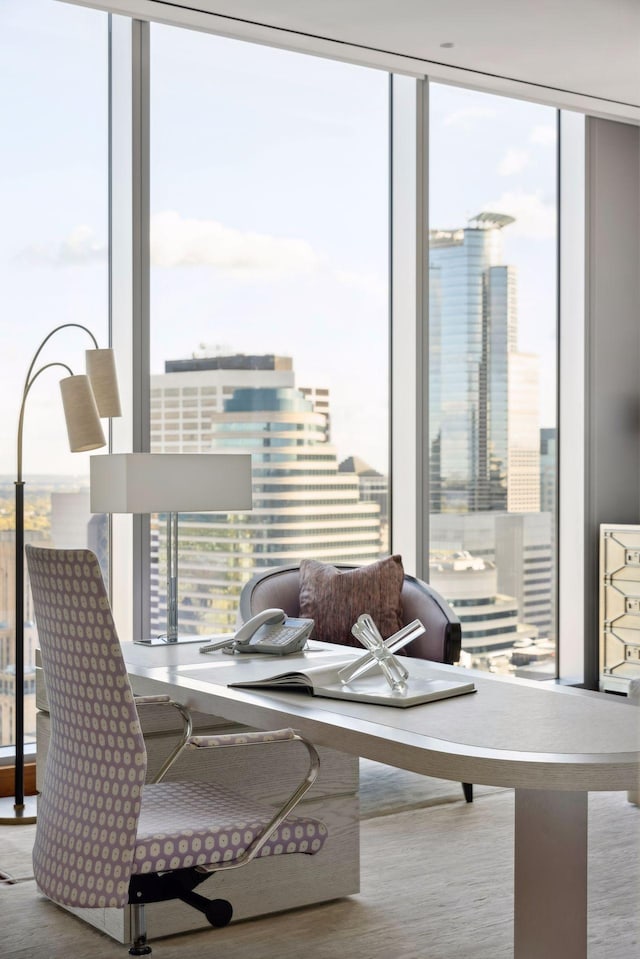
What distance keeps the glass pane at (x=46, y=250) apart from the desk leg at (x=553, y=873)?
290 cm

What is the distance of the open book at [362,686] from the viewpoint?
8.11 feet

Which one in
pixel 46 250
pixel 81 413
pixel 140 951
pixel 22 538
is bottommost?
pixel 140 951

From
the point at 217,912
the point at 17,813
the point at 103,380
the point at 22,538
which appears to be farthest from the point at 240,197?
the point at 217,912

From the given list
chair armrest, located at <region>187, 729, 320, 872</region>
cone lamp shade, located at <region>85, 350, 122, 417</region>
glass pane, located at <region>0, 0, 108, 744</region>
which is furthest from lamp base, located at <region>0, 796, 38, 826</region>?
chair armrest, located at <region>187, 729, 320, 872</region>

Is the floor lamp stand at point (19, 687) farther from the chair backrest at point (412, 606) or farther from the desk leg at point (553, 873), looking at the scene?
the desk leg at point (553, 873)

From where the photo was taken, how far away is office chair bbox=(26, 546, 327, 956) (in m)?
2.20

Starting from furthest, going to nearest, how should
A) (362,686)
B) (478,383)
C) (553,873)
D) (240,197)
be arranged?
(478,383)
(240,197)
(362,686)
(553,873)

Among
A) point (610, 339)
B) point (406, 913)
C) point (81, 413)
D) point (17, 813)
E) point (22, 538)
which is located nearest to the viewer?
point (406, 913)

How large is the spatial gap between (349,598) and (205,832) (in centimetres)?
230

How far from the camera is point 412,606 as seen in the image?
4.64 m

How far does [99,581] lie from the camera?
2.18 metres

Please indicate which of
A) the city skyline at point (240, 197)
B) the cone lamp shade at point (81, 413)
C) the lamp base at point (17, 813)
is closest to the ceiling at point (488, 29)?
the city skyline at point (240, 197)

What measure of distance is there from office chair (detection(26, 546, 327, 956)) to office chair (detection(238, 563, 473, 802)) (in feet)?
6.78

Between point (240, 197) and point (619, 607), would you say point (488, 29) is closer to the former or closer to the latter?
point (240, 197)
